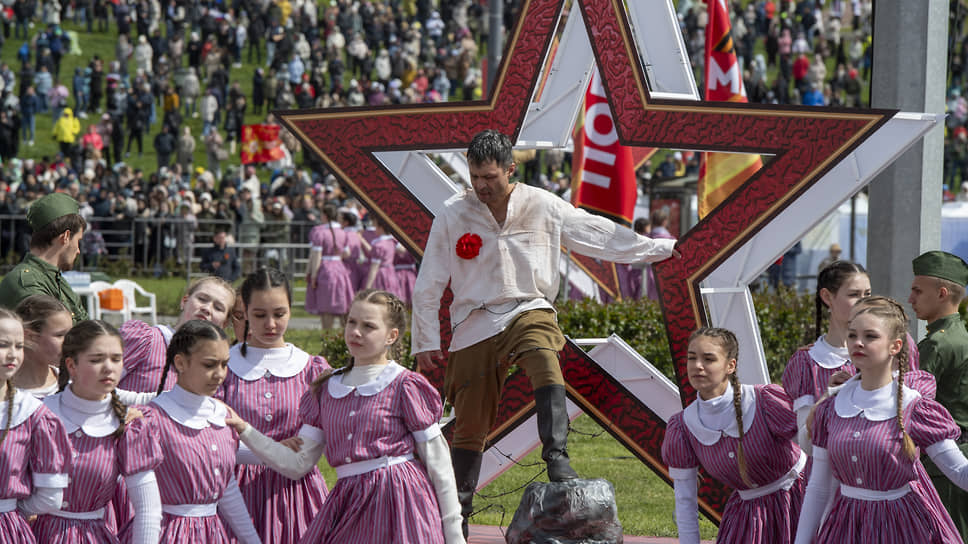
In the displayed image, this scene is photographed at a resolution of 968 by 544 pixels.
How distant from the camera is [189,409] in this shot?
489 centimetres

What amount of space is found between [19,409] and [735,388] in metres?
2.76

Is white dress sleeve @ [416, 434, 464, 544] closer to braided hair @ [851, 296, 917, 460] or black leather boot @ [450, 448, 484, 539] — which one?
black leather boot @ [450, 448, 484, 539]

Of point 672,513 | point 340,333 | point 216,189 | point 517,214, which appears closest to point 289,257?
point 216,189

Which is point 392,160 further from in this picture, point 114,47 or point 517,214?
point 114,47

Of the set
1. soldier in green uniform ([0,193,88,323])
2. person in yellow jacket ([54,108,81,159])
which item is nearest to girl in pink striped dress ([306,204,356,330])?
soldier in green uniform ([0,193,88,323])

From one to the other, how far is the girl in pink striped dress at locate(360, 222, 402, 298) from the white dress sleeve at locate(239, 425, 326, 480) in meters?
12.6

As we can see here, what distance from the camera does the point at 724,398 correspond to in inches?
215

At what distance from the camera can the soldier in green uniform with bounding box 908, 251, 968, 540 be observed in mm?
5527

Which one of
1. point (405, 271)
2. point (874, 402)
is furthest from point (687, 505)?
point (405, 271)

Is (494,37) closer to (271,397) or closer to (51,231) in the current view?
(51,231)

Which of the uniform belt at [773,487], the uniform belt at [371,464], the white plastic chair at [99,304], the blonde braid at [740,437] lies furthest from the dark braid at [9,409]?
the white plastic chair at [99,304]

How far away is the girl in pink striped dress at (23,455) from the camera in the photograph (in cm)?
451

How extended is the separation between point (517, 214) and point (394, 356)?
1.01 meters

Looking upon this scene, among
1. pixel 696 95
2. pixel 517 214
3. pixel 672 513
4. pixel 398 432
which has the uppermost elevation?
pixel 696 95
